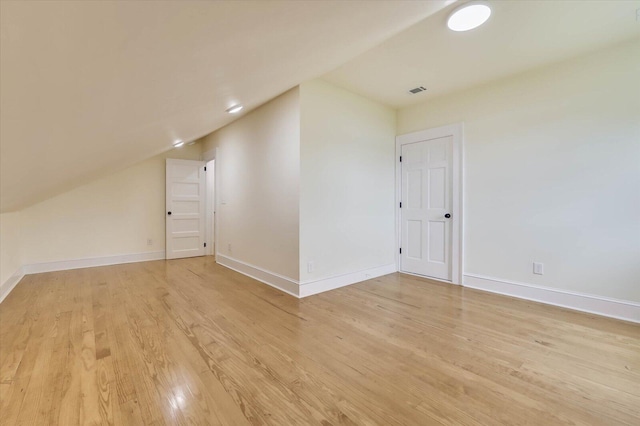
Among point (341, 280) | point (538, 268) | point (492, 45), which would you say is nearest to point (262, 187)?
point (341, 280)

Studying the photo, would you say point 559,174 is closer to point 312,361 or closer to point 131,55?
point 312,361

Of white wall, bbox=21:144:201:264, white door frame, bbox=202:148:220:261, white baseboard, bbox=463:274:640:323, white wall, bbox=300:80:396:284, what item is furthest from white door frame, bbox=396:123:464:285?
white wall, bbox=21:144:201:264

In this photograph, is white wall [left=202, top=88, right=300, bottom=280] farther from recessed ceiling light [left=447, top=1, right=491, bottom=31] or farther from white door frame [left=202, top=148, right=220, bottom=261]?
recessed ceiling light [left=447, top=1, right=491, bottom=31]

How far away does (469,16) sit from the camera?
78.0 inches

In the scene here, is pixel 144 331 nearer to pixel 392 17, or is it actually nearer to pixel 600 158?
pixel 392 17

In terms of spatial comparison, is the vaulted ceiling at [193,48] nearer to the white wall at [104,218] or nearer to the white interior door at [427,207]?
the white interior door at [427,207]

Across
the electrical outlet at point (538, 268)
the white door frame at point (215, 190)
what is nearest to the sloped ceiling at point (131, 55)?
the electrical outlet at point (538, 268)

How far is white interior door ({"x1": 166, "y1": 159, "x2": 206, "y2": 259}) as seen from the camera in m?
5.07

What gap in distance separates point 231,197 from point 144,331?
2481 mm

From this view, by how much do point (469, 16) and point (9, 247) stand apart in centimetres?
542

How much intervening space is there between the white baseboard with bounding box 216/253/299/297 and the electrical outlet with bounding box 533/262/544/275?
2.54 metres

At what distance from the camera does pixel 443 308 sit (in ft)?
8.68

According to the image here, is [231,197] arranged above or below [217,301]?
above

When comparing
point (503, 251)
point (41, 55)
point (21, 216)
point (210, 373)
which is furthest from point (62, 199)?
point (503, 251)
